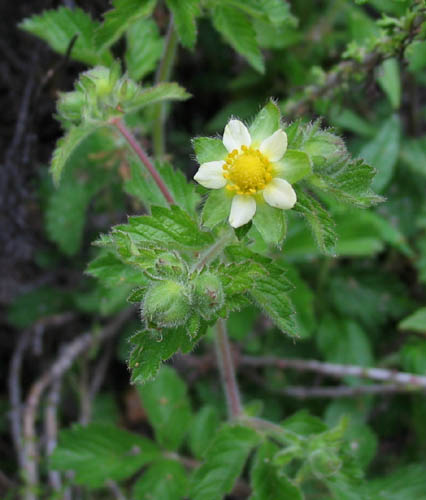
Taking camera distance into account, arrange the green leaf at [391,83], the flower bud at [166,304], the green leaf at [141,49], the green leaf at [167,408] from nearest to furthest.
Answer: the flower bud at [166,304], the green leaf at [141,49], the green leaf at [167,408], the green leaf at [391,83]

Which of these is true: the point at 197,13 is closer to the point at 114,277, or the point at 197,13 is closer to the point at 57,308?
the point at 114,277

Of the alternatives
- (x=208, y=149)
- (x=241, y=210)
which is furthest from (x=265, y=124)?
(x=241, y=210)

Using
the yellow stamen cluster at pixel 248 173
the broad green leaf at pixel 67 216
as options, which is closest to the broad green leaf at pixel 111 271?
the yellow stamen cluster at pixel 248 173

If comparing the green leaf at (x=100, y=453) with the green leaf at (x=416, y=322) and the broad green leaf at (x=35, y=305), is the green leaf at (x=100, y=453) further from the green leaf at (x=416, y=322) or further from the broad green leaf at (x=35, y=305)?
the green leaf at (x=416, y=322)

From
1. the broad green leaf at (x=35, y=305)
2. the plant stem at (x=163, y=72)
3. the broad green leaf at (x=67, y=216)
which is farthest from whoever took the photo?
the broad green leaf at (x=35, y=305)

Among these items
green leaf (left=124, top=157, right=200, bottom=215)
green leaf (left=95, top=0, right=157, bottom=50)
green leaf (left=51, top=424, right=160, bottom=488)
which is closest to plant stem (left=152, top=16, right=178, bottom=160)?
green leaf (left=95, top=0, right=157, bottom=50)

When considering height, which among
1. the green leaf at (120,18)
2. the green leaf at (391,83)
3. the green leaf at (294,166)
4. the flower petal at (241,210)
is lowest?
the flower petal at (241,210)

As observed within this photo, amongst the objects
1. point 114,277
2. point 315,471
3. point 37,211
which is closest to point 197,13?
point 114,277
